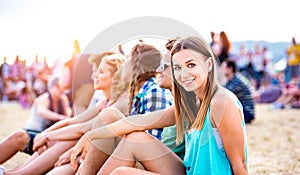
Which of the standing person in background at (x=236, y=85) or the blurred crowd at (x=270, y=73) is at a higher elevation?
the standing person in background at (x=236, y=85)

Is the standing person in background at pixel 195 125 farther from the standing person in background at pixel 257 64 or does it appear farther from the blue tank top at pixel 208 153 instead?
the standing person in background at pixel 257 64

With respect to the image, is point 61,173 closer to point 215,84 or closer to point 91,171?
point 91,171

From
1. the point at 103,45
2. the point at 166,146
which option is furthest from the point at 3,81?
the point at 166,146

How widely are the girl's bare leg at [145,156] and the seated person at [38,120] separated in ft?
4.34

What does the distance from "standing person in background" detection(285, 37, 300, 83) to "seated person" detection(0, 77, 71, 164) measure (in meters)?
8.38

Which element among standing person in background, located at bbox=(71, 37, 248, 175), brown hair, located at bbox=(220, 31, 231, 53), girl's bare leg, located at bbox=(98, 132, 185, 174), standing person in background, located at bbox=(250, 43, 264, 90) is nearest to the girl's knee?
standing person in background, located at bbox=(71, 37, 248, 175)

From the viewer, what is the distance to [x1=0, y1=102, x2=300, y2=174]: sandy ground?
348 cm

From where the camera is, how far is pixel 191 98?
6.70 ft

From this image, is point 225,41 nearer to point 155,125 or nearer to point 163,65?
point 163,65

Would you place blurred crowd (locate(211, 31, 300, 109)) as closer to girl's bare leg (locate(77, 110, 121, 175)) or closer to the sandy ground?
the sandy ground

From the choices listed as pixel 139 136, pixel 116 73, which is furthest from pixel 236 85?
pixel 139 136

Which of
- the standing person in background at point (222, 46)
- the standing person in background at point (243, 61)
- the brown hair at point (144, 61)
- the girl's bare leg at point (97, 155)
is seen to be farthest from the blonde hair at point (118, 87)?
the standing person in background at point (243, 61)

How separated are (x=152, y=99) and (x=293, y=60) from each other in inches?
387

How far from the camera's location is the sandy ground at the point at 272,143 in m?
3.48
